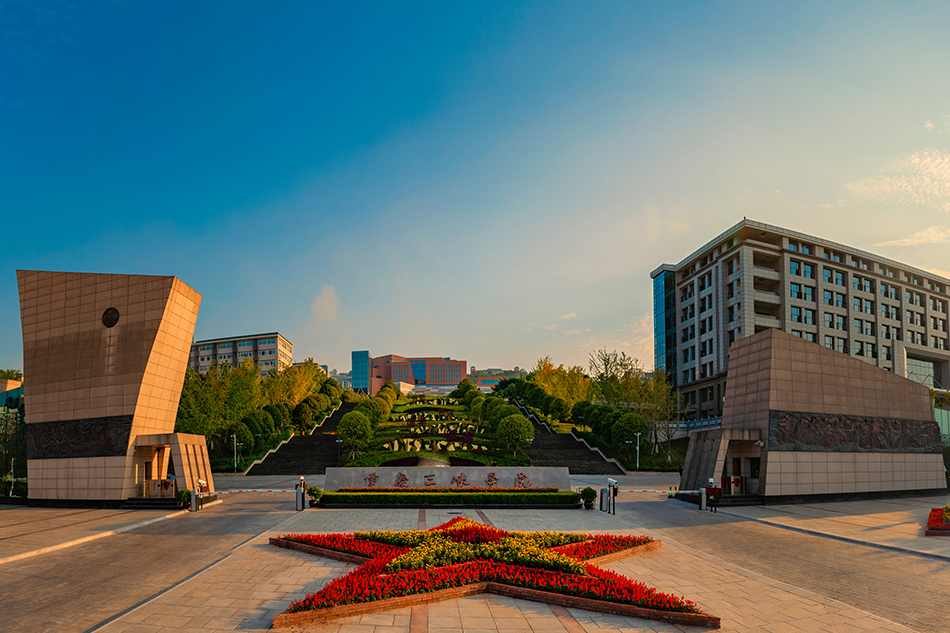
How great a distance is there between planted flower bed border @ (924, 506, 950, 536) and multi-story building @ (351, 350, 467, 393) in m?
134

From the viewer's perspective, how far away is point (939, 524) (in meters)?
15.2

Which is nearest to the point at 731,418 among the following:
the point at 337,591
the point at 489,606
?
the point at 489,606

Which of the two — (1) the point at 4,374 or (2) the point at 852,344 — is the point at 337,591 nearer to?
(2) the point at 852,344

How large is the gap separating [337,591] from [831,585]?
28.8ft

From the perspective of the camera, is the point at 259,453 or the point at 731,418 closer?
the point at 731,418

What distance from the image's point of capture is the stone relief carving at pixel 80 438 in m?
20.3

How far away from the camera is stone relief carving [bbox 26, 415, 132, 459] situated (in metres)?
20.3

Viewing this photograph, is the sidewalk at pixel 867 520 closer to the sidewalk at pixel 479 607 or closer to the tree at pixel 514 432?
the sidewalk at pixel 479 607

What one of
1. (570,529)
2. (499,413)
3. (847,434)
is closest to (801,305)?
(499,413)

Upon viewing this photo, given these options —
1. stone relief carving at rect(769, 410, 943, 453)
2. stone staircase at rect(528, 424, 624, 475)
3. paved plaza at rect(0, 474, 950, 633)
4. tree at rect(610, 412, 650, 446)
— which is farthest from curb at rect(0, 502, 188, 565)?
tree at rect(610, 412, 650, 446)

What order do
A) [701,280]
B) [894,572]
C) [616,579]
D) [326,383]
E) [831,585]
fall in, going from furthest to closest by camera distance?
1. [326,383]
2. [701,280]
3. [894,572]
4. [831,585]
5. [616,579]

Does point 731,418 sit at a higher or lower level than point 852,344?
lower

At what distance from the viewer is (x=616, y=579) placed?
9305 mm

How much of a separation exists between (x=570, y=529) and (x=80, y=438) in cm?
1769
